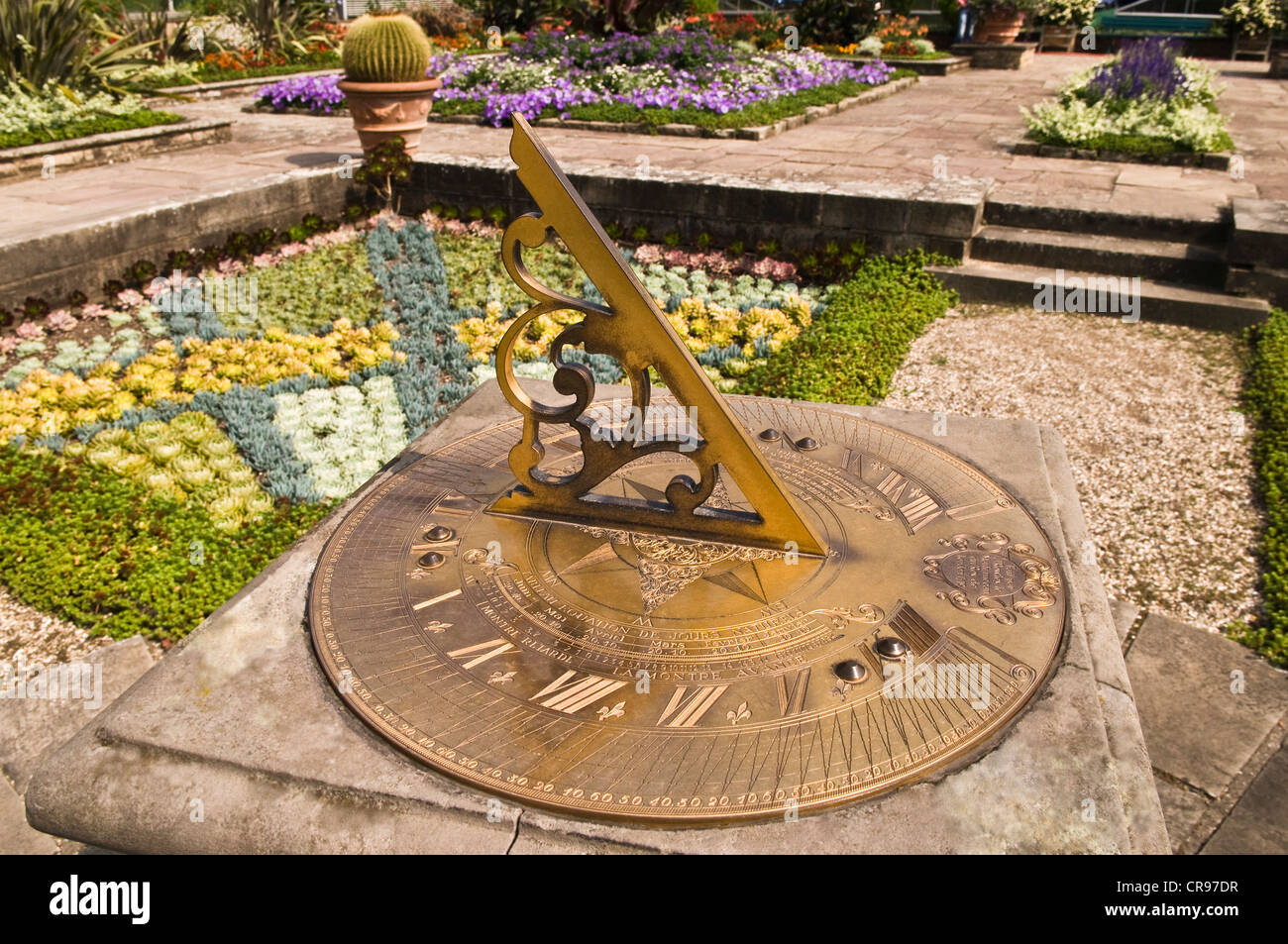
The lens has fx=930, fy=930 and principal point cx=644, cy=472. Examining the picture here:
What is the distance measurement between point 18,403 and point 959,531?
3947 millimetres

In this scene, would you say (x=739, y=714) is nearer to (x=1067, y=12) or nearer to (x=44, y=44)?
(x=44, y=44)

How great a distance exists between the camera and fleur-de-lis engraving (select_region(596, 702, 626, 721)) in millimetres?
1800

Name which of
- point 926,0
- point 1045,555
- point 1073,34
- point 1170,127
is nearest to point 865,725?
point 1045,555

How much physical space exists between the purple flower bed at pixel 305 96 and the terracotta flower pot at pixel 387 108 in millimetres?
4417

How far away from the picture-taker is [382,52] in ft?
23.5

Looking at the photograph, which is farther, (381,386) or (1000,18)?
(1000,18)

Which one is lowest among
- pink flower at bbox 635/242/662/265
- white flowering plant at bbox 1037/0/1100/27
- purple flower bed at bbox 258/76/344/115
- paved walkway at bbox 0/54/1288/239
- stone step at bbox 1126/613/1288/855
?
stone step at bbox 1126/613/1288/855

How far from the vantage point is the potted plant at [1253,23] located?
16.9 metres

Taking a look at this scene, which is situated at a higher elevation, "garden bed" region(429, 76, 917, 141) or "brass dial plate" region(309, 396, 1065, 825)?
"garden bed" region(429, 76, 917, 141)

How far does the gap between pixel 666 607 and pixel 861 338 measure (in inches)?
123

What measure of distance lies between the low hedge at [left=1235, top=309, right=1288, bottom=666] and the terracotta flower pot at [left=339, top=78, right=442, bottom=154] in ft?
19.6

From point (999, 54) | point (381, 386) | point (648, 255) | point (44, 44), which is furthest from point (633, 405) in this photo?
point (999, 54)

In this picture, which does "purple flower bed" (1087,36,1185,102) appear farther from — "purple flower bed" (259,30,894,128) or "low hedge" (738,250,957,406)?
"low hedge" (738,250,957,406)

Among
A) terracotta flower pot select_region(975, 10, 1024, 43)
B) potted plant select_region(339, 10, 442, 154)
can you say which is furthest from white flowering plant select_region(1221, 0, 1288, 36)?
potted plant select_region(339, 10, 442, 154)
